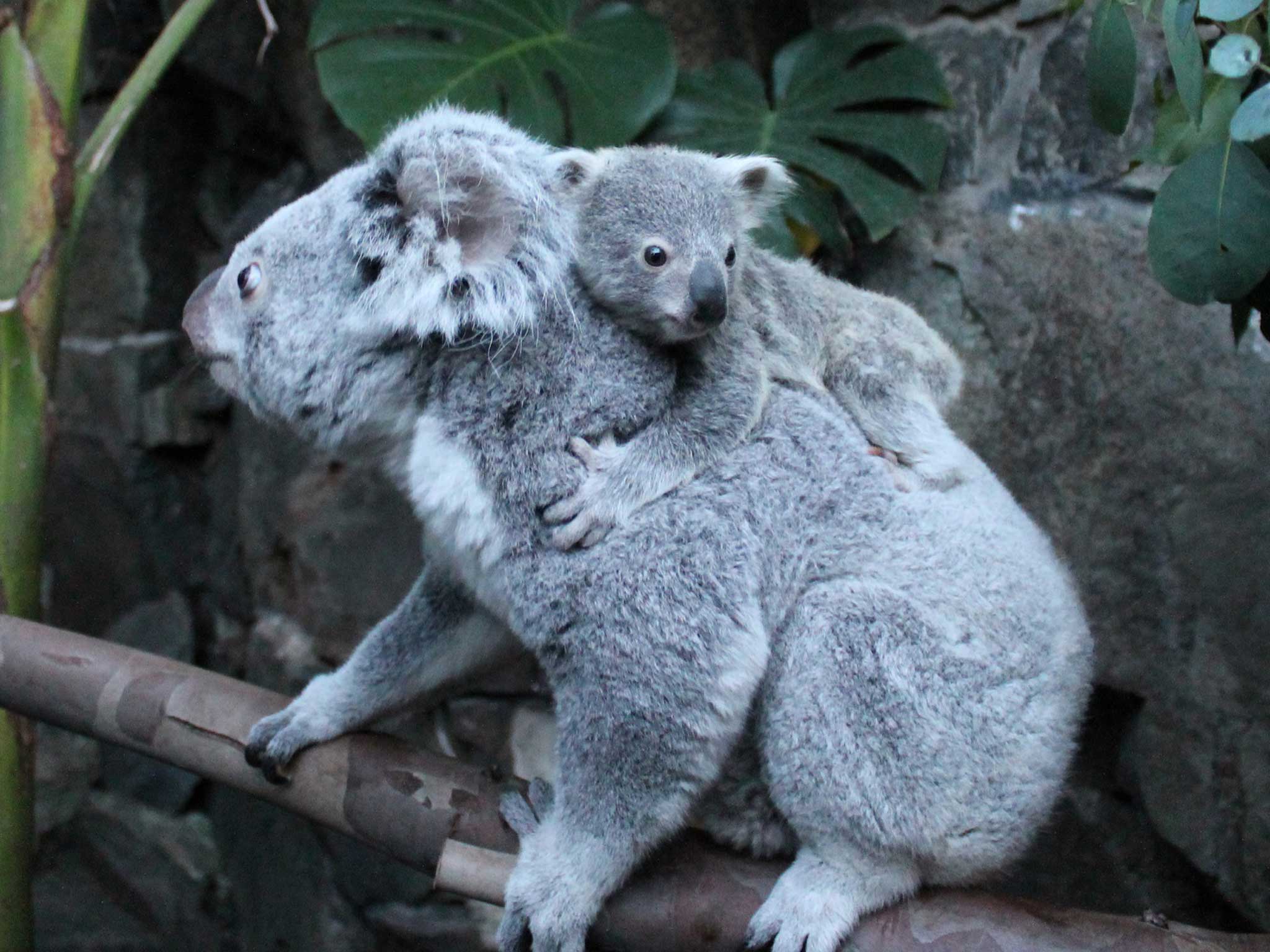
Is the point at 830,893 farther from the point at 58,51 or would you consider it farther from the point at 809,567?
the point at 58,51

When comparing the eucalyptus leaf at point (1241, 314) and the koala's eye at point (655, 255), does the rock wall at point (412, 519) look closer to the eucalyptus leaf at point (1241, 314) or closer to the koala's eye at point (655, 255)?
the eucalyptus leaf at point (1241, 314)

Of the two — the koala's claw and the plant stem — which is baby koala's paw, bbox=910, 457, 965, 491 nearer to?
the koala's claw

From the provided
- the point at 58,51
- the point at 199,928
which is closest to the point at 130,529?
the point at 199,928

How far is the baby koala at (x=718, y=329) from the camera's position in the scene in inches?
67.4

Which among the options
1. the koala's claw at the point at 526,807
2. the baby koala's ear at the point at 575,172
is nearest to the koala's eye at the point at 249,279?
the baby koala's ear at the point at 575,172

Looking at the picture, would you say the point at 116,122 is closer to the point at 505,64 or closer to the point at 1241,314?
the point at 505,64

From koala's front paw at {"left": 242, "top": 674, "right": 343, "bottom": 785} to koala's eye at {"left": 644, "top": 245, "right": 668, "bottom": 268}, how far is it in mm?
918

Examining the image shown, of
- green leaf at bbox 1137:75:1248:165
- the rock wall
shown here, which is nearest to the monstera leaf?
the rock wall

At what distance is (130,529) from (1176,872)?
328cm

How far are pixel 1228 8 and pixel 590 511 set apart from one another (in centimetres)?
101

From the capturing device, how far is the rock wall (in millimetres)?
2488

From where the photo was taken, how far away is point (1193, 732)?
250 centimetres

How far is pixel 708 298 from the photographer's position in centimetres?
175

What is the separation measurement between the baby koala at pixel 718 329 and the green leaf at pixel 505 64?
2.39 ft
